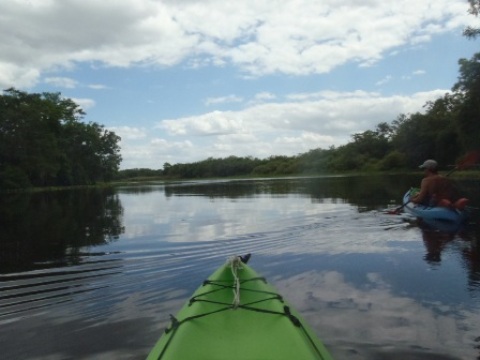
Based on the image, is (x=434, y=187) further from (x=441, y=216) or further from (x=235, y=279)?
(x=235, y=279)

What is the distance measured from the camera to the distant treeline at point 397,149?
39750mm

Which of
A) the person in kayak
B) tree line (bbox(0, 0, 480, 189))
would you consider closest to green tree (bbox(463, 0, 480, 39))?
tree line (bbox(0, 0, 480, 189))

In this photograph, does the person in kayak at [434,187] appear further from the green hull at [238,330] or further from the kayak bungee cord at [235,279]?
the green hull at [238,330]

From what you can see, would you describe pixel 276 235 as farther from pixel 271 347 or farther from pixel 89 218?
pixel 89 218

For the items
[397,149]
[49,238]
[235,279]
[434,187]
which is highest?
[397,149]

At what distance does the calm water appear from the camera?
554 cm

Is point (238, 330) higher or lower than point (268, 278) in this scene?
higher

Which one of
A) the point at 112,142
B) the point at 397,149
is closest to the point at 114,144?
the point at 112,142

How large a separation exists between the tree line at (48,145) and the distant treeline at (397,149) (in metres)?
45.7

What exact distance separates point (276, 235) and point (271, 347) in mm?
9666

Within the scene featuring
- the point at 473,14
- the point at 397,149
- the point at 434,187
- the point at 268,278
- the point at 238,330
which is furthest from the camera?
the point at 397,149

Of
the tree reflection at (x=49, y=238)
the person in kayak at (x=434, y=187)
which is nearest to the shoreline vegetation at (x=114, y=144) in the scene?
the person in kayak at (x=434, y=187)

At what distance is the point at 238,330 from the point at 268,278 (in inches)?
172

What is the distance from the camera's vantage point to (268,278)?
335 inches
